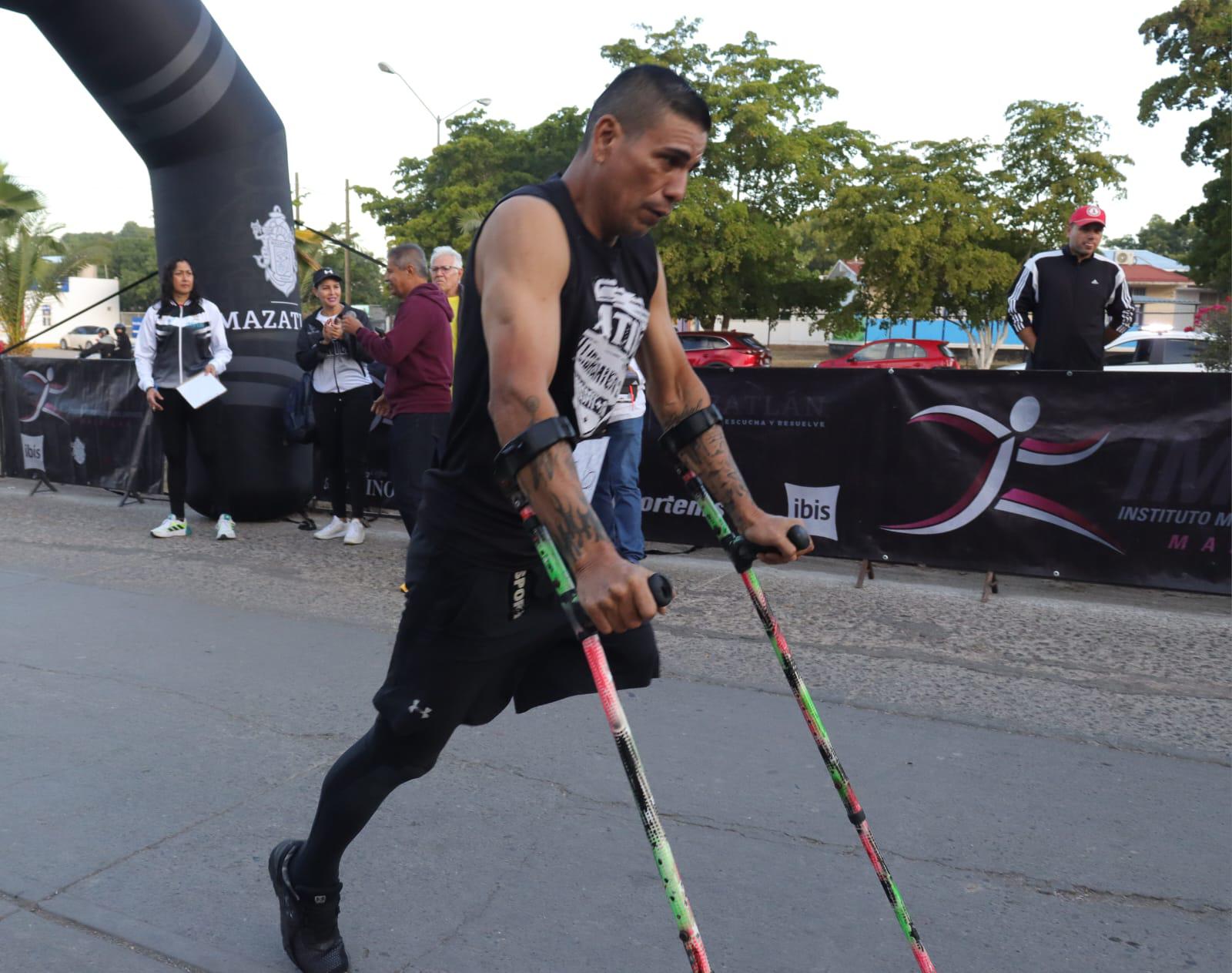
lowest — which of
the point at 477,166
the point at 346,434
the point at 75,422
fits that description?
the point at 75,422

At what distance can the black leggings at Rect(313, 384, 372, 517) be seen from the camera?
303 inches

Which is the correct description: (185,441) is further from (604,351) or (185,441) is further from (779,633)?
(779,633)

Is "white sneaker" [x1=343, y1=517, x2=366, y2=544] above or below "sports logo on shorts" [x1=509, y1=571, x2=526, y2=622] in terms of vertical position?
below

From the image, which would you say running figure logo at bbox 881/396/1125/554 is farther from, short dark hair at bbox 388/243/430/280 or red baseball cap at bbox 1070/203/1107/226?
short dark hair at bbox 388/243/430/280

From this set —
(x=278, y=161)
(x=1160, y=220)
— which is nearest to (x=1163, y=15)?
(x=278, y=161)

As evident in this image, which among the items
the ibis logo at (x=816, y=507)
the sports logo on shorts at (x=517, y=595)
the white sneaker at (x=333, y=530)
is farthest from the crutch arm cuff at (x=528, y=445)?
the white sneaker at (x=333, y=530)

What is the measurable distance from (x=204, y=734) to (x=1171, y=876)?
3136mm

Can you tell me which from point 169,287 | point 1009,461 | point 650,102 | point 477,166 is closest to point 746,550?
point 650,102

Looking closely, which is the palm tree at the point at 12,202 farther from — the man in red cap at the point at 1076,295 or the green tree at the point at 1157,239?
the green tree at the point at 1157,239

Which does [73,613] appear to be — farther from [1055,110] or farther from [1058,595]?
[1055,110]

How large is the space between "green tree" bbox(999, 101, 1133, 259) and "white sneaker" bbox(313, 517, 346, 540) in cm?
2741

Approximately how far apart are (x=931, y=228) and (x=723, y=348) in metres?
7.74

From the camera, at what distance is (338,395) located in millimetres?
7668

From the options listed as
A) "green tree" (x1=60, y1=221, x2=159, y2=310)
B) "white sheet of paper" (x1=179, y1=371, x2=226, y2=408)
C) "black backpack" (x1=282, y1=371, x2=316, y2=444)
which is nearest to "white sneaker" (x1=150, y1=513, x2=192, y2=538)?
"white sheet of paper" (x1=179, y1=371, x2=226, y2=408)
